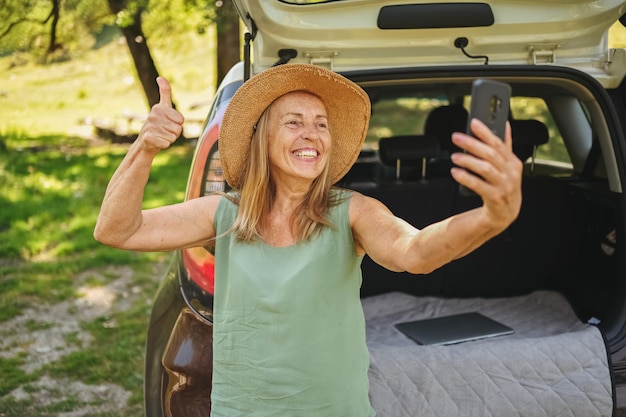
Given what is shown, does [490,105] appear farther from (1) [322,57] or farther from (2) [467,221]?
(1) [322,57]

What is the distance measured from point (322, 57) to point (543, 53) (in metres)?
0.81

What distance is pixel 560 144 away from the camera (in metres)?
3.92

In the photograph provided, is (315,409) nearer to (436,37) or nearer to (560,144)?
(436,37)

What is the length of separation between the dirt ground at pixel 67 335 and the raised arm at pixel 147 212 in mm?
1682

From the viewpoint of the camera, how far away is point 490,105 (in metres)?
1.31

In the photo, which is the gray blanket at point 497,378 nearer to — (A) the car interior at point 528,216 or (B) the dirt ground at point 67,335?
(A) the car interior at point 528,216

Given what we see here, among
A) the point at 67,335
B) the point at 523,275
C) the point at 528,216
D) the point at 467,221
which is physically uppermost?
the point at 467,221

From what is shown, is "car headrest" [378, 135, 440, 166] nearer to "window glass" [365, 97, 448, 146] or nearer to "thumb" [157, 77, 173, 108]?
"thumb" [157, 77, 173, 108]

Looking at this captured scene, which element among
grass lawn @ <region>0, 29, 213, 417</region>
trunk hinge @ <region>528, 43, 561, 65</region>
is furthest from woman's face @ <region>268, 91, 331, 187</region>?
grass lawn @ <region>0, 29, 213, 417</region>

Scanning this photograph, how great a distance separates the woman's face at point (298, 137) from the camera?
182 centimetres

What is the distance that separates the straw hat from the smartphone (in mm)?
631

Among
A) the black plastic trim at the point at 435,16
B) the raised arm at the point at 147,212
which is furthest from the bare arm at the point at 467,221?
the black plastic trim at the point at 435,16

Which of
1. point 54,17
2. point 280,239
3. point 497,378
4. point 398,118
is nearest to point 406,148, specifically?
point 497,378

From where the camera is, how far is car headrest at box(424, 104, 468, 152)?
3.92m
